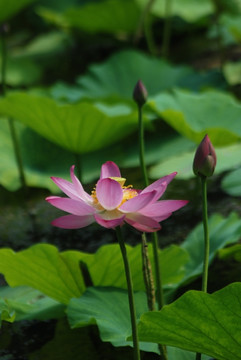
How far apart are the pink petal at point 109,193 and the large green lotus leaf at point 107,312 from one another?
1.07 ft

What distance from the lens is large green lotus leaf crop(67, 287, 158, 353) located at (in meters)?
1.24

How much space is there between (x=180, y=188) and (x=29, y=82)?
144 centimetres

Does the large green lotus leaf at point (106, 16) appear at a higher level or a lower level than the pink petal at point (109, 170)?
lower

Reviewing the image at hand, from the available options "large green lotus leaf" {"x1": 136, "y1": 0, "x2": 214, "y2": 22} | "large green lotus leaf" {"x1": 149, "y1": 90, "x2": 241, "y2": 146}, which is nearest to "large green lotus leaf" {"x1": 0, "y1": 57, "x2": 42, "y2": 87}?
"large green lotus leaf" {"x1": 136, "y1": 0, "x2": 214, "y2": 22}

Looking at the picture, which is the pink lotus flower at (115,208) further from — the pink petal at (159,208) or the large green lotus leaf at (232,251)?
the large green lotus leaf at (232,251)

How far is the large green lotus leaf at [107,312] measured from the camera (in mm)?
1244

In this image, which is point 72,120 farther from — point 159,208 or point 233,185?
point 159,208

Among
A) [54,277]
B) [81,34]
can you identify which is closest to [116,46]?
[81,34]

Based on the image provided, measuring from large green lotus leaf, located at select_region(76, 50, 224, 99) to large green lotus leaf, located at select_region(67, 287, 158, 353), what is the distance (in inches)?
65.9

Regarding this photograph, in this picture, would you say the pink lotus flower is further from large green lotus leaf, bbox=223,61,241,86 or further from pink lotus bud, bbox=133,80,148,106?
large green lotus leaf, bbox=223,61,241,86

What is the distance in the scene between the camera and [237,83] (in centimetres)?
299

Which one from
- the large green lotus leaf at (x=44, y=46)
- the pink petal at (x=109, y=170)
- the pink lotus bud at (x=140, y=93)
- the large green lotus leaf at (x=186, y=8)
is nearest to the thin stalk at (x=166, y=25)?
the large green lotus leaf at (x=186, y=8)

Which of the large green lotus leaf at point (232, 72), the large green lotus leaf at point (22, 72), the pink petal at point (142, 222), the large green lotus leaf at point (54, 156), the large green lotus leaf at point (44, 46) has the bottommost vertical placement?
the large green lotus leaf at point (44, 46)

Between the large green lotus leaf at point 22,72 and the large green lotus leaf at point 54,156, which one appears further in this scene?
the large green lotus leaf at point 22,72
